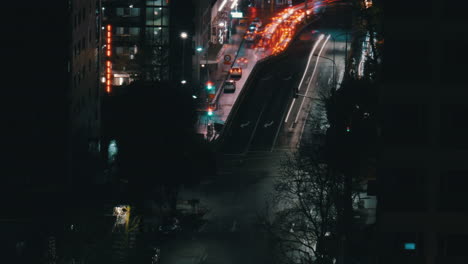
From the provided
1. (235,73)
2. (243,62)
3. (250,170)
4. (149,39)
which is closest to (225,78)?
(235,73)

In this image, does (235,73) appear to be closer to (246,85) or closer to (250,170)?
(246,85)

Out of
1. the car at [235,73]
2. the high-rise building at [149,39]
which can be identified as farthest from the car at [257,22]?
the high-rise building at [149,39]

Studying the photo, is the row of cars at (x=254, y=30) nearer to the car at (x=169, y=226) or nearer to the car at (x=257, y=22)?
the car at (x=257, y=22)

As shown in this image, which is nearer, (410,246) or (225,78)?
(410,246)

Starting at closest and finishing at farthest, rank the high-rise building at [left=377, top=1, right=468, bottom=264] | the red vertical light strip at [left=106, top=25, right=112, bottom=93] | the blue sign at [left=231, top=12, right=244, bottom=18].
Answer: the high-rise building at [left=377, top=1, right=468, bottom=264] → the red vertical light strip at [left=106, top=25, right=112, bottom=93] → the blue sign at [left=231, top=12, right=244, bottom=18]

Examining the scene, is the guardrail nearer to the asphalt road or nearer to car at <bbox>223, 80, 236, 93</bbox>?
the asphalt road

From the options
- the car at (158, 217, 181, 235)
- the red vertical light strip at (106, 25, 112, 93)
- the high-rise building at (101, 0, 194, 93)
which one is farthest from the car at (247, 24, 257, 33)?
the car at (158, 217, 181, 235)
